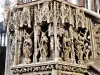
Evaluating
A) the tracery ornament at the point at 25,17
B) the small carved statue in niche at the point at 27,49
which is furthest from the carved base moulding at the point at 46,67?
the tracery ornament at the point at 25,17

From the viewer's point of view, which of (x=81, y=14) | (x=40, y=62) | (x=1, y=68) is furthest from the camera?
(x=1, y=68)

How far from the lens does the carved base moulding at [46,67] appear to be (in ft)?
12.1

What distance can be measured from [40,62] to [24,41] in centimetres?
53

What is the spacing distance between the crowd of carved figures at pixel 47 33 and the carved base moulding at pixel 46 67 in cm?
10

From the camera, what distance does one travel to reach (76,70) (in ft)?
13.0

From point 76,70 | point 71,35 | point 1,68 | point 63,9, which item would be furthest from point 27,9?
point 1,68

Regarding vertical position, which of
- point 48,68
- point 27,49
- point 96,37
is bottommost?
point 48,68

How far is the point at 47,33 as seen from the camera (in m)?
4.02

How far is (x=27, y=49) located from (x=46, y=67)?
1.70 ft

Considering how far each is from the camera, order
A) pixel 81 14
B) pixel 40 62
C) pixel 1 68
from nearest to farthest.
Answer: pixel 40 62 < pixel 81 14 < pixel 1 68

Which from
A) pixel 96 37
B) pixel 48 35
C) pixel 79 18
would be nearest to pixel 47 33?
pixel 48 35

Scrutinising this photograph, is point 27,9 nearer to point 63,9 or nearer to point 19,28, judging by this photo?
point 19,28

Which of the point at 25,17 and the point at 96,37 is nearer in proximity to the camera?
the point at 25,17

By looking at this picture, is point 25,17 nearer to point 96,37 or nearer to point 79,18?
point 79,18
